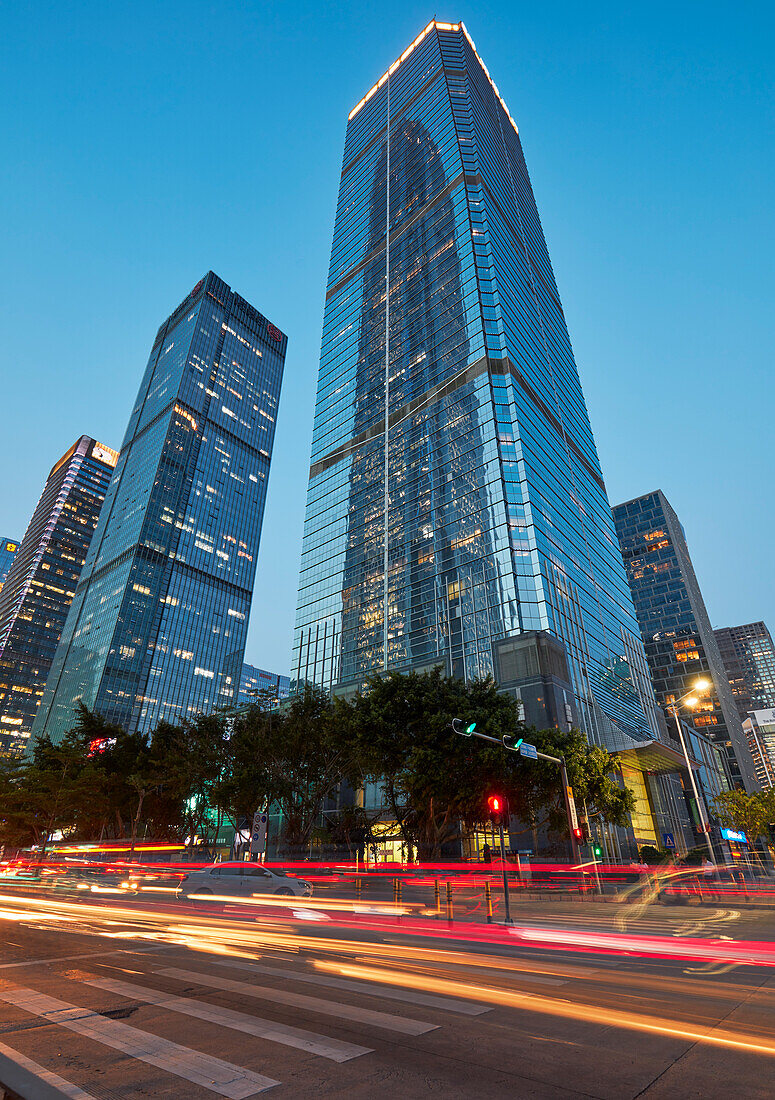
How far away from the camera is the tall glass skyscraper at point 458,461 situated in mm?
61344

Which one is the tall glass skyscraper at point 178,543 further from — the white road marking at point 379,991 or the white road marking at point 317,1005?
the white road marking at point 317,1005

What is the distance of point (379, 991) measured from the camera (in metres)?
8.93

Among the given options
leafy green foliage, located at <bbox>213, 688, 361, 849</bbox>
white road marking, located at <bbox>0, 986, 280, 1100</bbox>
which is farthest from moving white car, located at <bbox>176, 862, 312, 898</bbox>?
white road marking, located at <bbox>0, 986, 280, 1100</bbox>

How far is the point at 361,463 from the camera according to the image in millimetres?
87062

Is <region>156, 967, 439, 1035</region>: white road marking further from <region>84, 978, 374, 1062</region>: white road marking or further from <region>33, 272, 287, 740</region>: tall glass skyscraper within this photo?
<region>33, 272, 287, 740</region>: tall glass skyscraper

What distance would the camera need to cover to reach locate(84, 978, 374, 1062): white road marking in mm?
6284

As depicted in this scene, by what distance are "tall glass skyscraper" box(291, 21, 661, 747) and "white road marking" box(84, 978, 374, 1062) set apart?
45.7m

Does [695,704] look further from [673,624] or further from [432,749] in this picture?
→ [673,624]

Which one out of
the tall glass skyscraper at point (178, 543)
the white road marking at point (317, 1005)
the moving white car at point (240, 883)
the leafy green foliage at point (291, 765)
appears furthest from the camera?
the tall glass skyscraper at point (178, 543)

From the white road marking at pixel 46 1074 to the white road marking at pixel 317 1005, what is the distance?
11.1 ft

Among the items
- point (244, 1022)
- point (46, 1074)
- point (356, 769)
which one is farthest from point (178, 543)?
point (46, 1074)

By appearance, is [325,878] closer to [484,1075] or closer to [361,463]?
[484,1075]

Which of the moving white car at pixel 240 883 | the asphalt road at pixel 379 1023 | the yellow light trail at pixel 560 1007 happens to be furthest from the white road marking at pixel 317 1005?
the moving white car at pixel 240 883

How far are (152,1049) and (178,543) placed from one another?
155391 millimetres
